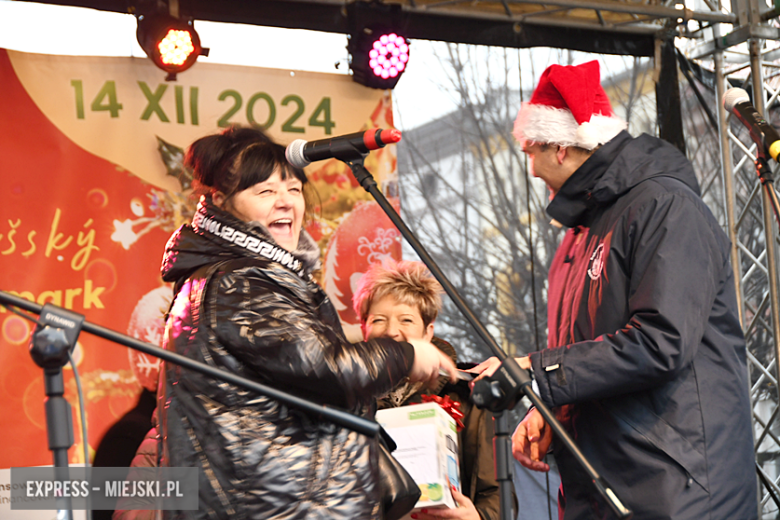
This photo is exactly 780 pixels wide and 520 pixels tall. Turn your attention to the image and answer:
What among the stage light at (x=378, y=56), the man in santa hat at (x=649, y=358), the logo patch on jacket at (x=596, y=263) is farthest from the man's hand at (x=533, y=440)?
the stage light at (x=378, y=56)

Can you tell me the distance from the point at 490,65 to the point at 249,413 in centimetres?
356

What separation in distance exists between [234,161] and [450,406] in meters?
1.38

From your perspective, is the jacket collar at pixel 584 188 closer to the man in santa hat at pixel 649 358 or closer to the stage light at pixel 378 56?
the man in santa hat at pixel 649 358

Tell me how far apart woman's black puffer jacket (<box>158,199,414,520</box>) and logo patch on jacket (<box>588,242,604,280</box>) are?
2.47 feet

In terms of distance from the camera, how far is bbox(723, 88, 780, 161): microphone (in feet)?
7.41

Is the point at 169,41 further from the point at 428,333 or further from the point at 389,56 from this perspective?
the point at 428,333

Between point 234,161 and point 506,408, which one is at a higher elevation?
point 234,161

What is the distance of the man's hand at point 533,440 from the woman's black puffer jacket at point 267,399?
0.55 metres

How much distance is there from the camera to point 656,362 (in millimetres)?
1905

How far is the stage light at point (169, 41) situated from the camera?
3.79 meters

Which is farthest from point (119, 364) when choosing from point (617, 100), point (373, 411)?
point (617, 100)

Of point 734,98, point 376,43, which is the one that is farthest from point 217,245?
point 376,43

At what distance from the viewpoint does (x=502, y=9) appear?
4.52 metres

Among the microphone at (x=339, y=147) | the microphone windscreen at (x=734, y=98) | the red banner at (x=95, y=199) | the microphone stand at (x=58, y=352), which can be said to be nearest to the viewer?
the microphone stand at (x=58, y=352)
